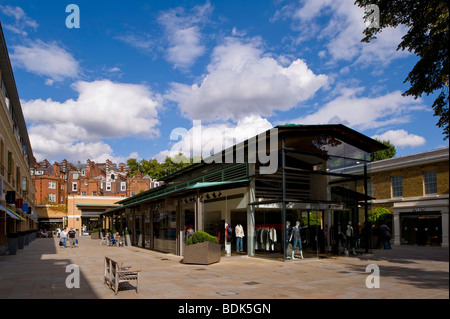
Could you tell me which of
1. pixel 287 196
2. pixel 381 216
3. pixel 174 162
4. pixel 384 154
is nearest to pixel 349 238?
pixel 287 196

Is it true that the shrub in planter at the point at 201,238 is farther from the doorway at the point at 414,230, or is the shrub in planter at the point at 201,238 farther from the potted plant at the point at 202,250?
the doorway at the point at 414,230

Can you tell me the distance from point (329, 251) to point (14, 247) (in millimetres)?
18107

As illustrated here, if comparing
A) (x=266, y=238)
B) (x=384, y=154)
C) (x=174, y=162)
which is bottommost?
(x=266, y=238)

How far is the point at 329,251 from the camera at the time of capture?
66.6ft

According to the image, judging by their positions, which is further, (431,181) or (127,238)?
(127,238)

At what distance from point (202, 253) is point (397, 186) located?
60.6ft

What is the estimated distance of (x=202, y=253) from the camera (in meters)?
16.6

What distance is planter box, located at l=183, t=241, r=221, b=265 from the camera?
16.5m

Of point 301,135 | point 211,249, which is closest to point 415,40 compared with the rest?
point 301,135

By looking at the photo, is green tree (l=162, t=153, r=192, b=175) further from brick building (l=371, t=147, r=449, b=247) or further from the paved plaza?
the paved plaza

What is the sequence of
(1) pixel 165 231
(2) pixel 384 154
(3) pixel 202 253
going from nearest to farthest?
(3) pixel 202 253 < (1) pixel 165 231 < (2) pixel 384 154

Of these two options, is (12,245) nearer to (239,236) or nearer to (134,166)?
(239,236)

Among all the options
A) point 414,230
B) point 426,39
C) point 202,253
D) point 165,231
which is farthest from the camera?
point 414,230

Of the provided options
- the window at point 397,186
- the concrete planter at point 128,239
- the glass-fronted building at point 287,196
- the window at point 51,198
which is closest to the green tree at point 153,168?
the window at point 51,198
